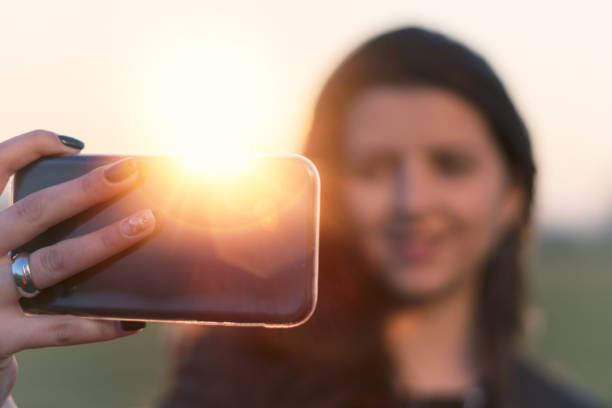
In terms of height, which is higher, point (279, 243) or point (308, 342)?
point (279, 243)

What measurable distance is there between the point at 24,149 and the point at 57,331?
486 mm

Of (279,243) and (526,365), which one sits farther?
(526,365)

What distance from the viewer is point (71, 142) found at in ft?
4.90

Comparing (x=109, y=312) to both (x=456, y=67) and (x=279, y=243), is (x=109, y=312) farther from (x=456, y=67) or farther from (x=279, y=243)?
(x=456, y=67)

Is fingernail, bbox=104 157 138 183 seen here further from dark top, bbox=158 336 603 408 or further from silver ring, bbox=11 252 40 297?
dark top, bbox=158 336 603 408

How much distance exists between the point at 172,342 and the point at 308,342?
1.11 meters

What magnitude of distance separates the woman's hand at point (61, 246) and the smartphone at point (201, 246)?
0.12 feet

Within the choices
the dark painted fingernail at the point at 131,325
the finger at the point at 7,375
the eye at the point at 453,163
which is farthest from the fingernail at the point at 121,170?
the eye at the point at 453,163

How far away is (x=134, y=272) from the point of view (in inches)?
55.3

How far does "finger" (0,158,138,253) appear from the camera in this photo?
4.36ft

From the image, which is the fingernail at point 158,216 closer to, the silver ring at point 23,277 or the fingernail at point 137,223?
the fingernail at point 137,223

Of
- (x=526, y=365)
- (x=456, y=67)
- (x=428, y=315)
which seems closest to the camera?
(x=456, y=67)

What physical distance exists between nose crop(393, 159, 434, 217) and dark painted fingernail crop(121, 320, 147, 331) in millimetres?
1523

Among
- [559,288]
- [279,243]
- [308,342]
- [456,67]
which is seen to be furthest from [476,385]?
[559,288]
